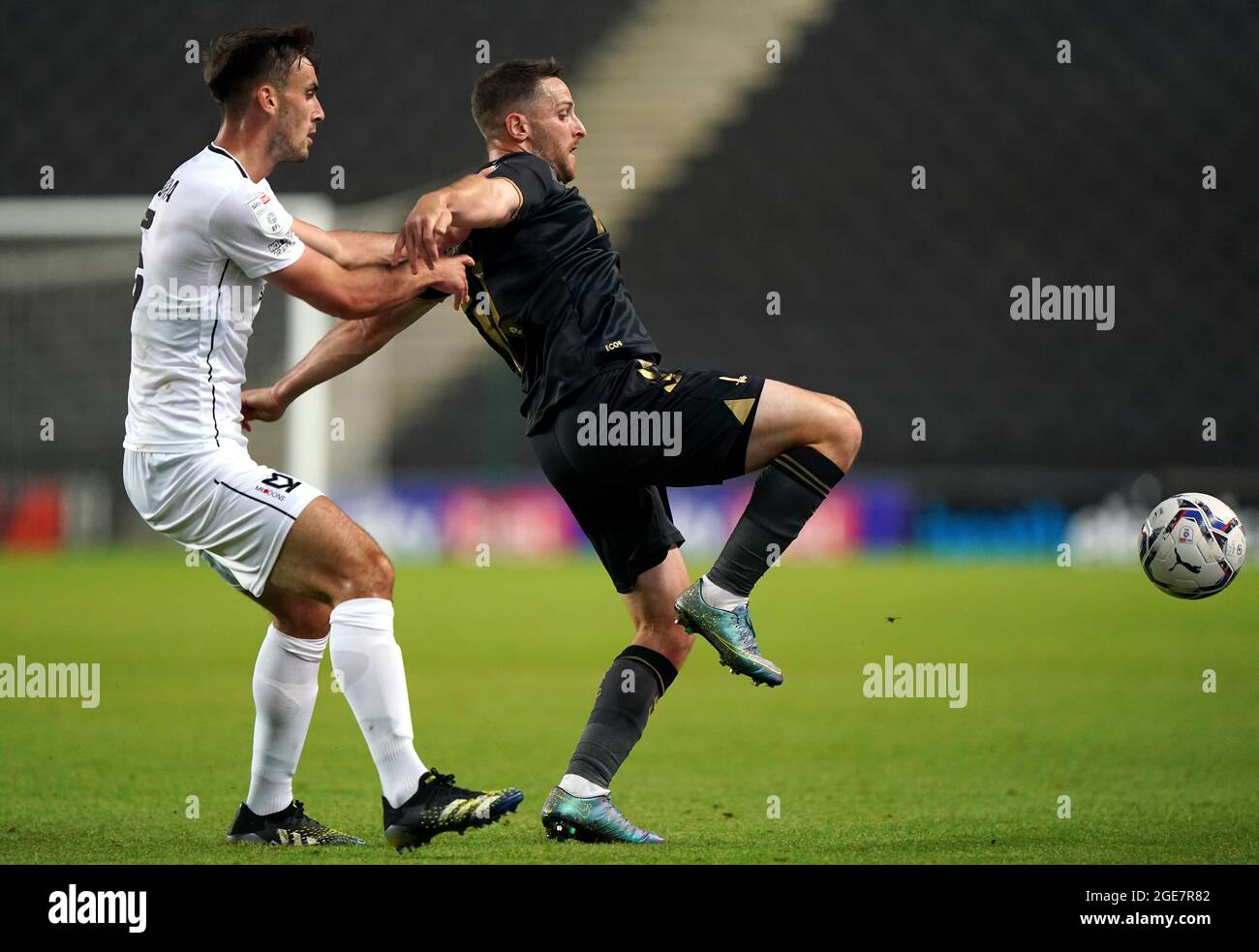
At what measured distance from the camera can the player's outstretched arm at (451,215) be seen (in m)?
4.42

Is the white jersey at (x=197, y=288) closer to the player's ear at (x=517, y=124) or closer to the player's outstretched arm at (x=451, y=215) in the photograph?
the player's outstretched arm at (x=451, y=215)

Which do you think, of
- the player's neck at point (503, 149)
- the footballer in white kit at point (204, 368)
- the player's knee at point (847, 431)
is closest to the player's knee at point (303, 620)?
the footballer in white kit at point (204, 368)

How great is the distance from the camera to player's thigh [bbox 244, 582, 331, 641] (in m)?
4.99

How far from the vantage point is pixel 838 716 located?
29.3 feet

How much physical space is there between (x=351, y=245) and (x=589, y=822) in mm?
1876

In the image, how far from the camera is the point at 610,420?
4816 mm

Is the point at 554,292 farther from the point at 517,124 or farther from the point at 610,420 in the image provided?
the point at 517,124

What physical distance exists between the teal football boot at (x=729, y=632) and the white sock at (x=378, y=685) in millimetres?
869

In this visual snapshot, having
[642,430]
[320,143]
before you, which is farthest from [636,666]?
[320,143]

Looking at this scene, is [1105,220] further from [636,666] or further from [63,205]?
[636,666]

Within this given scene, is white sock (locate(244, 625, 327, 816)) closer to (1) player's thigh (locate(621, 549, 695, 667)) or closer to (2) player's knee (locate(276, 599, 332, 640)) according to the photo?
(2) player's knee (locate(276, 599, 332, 640))

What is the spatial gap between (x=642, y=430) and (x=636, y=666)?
0.90 metres

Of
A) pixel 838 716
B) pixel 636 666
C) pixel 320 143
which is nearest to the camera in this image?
pixel 636 666

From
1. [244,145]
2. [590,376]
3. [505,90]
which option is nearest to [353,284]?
[244,145]
